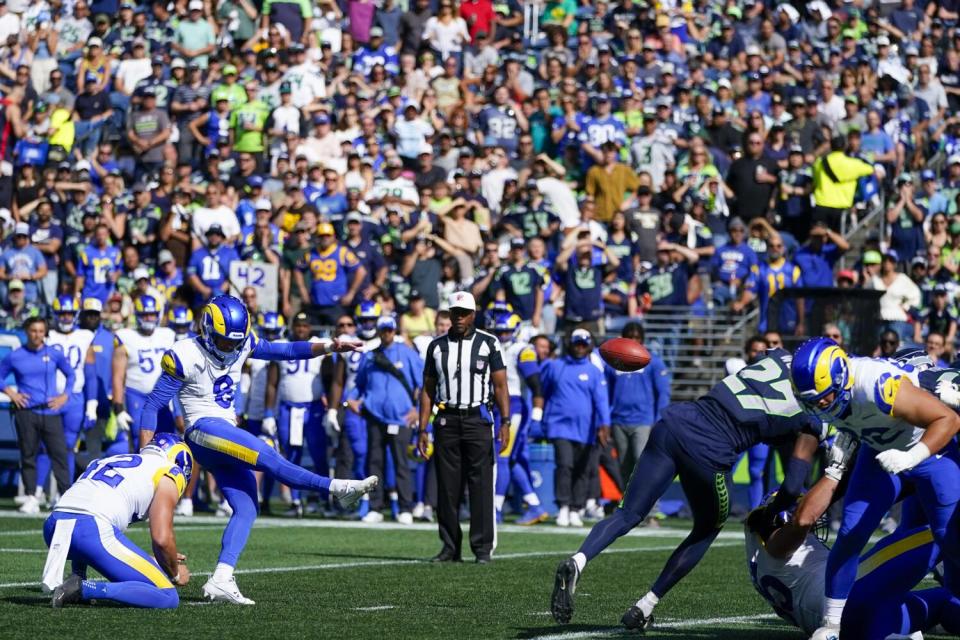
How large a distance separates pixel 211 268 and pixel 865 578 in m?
12.1

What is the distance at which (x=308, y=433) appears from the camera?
16.5 m

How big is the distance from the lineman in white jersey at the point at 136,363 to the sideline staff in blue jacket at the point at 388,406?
208 centimetres

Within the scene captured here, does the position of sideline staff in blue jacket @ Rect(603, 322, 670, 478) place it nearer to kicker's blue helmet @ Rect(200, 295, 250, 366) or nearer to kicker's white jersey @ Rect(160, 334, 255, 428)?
kicker's white jersey @ Rect(160, 334, 255, 428)

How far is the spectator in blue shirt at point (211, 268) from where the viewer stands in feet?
59.7

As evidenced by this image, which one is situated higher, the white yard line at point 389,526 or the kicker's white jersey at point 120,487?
the kicker's white jersey at point 120,487

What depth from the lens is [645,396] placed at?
53.5ft

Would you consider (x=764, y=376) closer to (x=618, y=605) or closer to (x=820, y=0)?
(x=618, y=605)

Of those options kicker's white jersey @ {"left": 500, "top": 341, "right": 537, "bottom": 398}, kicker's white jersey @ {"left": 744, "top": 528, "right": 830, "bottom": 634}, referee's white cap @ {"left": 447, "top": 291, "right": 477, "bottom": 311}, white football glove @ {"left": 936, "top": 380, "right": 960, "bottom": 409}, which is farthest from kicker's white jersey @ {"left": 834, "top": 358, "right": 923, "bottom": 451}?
kicker's white jersey @ {"left": 500, "top": 341, "right": 537, "bottom": 398}

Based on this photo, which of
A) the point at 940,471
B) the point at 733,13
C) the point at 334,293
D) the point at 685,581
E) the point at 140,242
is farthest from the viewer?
the point at 733,13

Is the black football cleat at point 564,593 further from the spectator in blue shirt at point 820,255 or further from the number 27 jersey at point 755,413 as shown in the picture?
the spectator in blue shirt at point 820,255

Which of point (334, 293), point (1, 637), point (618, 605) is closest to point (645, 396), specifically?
point (334, 293)

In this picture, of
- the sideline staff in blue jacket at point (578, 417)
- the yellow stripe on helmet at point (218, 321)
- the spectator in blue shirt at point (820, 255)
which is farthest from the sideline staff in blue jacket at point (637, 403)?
the yellow stripe on helmet at point (218, 321)

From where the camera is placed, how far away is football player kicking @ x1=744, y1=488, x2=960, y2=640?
704 cm

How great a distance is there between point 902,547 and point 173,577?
3.98 metres
